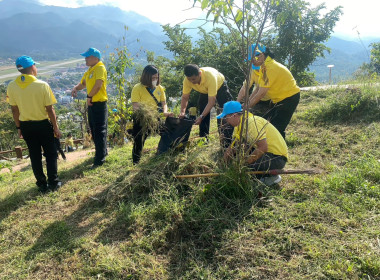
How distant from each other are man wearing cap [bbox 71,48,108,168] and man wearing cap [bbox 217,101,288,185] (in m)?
1.97

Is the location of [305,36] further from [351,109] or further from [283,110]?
[283,110]

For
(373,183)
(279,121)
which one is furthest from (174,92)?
(373,183)

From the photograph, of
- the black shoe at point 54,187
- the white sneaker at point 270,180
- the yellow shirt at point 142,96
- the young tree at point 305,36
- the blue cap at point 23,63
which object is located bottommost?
the black shoe at point 54,187

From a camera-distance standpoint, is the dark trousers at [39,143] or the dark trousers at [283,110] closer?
the dark trousers at [39,143]

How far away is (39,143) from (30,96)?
607mm

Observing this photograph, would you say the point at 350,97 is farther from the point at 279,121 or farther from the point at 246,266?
the point at 246,266

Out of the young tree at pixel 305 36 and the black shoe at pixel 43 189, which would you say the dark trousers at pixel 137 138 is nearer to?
the black shoe at pixel 43 189

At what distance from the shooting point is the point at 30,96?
2961 millimetres

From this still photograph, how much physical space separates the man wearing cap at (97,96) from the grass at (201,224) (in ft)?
2.42

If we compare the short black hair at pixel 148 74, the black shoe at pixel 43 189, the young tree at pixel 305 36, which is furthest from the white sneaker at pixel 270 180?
the young tree at pixel 305 36

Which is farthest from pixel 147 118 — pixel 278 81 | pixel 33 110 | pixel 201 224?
pixel 278 81

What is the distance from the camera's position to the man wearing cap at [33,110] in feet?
9.71

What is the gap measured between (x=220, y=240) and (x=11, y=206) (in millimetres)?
2708

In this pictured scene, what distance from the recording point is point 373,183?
2.48 m
